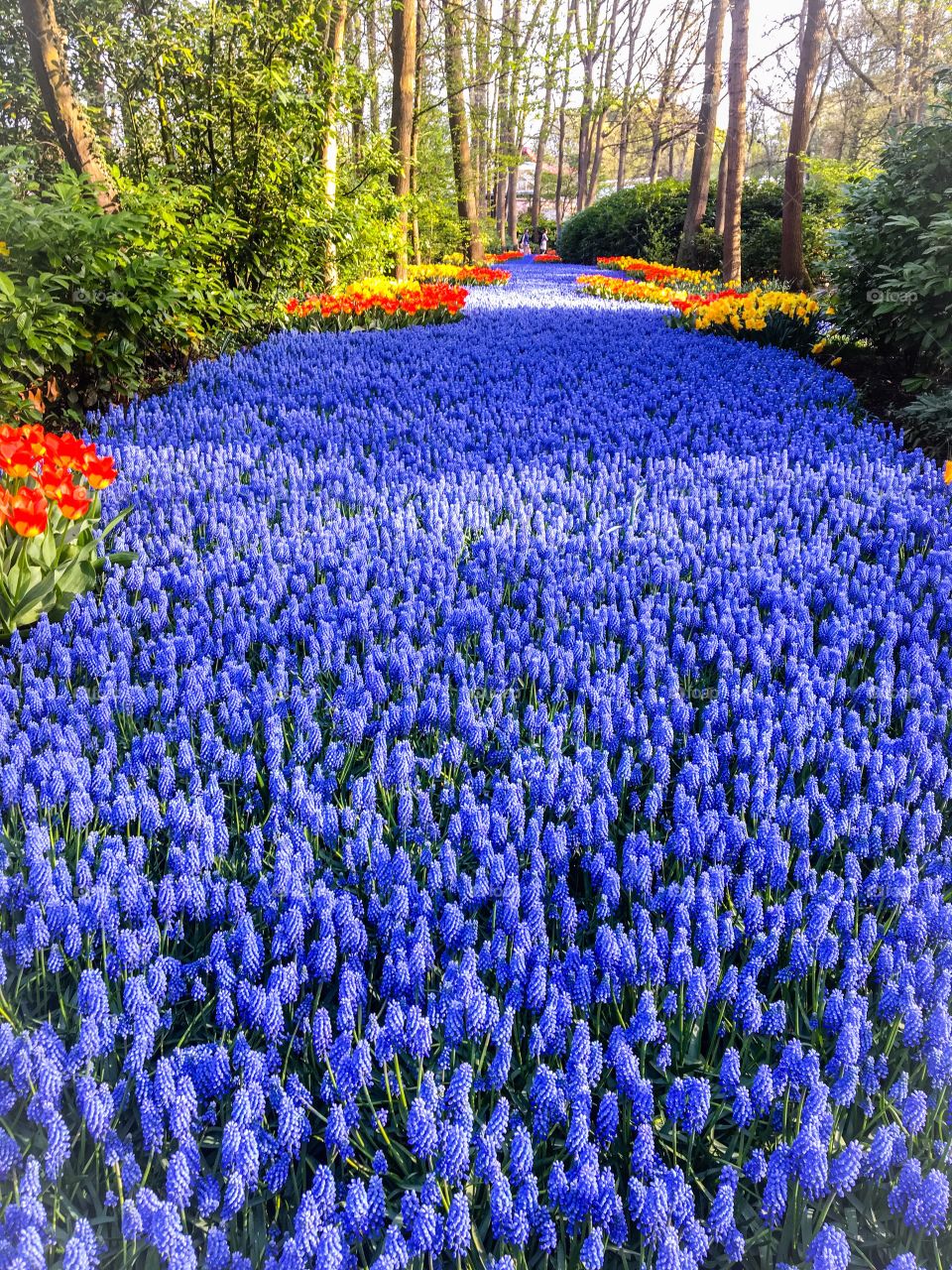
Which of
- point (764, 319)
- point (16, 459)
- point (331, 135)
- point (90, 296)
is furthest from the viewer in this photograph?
point (331, 135)

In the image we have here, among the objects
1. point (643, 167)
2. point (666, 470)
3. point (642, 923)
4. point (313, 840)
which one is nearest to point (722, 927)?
point (642, 923)

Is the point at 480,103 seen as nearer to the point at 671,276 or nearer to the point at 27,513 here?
the point at 671,276

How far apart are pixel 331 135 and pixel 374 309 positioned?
2.30m

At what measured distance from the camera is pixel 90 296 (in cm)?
583

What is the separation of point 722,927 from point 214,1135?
3.40ft

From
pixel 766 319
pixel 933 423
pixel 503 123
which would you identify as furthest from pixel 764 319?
pixel 503 123

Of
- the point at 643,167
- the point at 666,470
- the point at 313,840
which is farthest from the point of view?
the point at 643,167

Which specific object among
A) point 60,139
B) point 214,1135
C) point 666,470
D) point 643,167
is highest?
point 643,167

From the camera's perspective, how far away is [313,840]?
2160 millimetres

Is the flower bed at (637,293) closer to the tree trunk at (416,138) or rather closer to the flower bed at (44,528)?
the tree trunk at (416,138)

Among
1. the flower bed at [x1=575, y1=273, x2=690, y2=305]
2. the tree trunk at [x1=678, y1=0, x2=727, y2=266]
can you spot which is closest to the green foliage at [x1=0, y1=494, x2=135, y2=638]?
the flower bed at [x1=575, y1=273, x2=690, y2=305]

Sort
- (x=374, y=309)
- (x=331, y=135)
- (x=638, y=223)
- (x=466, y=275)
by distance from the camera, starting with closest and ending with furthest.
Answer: (x=374, y=309)
(x=331, y=135)
(x=466, y=275)
(x=638, y=223)

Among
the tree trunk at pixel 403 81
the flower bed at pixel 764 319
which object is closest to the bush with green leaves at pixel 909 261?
the flower bed at pixel 764 319

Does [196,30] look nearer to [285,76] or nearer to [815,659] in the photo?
[285,76]
